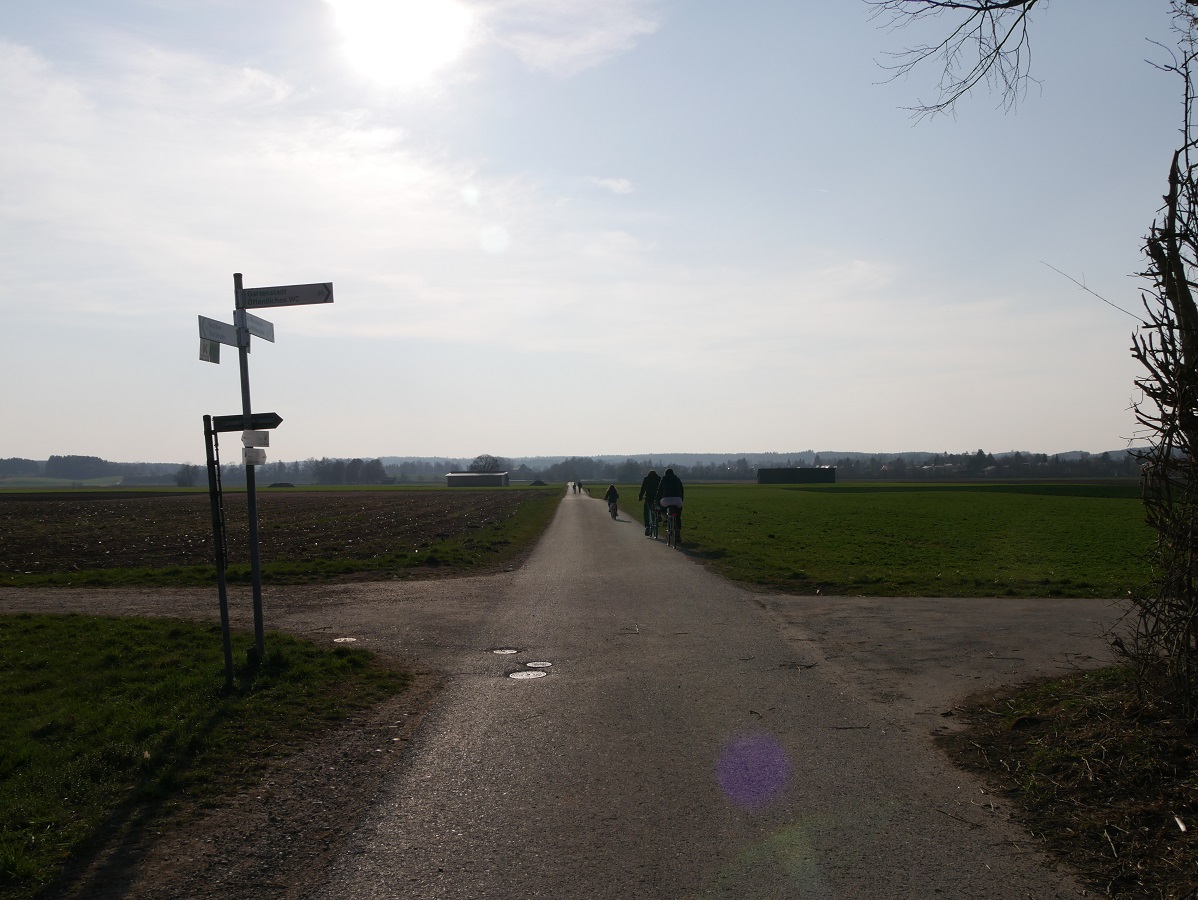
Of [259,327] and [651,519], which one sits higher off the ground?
[259,327]

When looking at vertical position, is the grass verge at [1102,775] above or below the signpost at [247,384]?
below

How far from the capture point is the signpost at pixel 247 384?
7688 mm

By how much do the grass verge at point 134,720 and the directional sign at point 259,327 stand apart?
3.11 metres

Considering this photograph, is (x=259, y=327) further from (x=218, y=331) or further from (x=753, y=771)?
(x=753, y=771)

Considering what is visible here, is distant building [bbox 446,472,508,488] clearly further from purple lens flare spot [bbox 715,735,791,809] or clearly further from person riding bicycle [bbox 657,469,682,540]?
purple lens flare spot [bbox 715,735,791,809]

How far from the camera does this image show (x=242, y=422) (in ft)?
26.1

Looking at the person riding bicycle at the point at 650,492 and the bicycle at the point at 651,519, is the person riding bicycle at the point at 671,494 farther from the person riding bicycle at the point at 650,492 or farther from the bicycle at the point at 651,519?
the bicycle at the point at 651,519

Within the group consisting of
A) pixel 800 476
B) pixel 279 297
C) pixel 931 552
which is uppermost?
pixel 279 297

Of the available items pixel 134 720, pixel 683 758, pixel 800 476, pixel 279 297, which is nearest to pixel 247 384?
pixel 279 297

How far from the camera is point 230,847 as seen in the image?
4.58 metres

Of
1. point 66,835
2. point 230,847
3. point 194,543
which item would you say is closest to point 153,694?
point 66,835

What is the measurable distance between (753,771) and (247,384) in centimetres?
569

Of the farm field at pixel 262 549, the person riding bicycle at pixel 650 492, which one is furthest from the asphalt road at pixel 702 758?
the person riding bicycle at pixel 650 492

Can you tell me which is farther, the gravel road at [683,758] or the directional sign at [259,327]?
the directional sign at [259,327]
